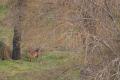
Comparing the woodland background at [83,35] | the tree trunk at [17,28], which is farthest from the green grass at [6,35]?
the woodland background at [83,35]

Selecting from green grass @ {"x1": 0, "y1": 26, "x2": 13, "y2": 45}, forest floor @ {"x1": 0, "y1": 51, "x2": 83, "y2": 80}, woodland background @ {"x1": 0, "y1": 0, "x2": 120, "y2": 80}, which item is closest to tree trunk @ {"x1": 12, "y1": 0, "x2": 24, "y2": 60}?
forest floor @ {"x1": 0, "y1": 51, "x2": 83, "y2": 80}

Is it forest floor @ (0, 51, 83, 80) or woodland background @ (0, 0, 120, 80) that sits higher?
woodland background @ (0, 0, 120, 80)

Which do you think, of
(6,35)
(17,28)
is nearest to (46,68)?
(17,28)

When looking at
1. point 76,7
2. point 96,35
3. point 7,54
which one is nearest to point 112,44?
point 96,35

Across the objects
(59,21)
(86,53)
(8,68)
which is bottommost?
(8,68)

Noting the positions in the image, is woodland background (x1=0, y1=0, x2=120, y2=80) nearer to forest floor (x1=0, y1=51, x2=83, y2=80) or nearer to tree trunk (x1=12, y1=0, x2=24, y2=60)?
forest floor (x1=0, y1=51, x2=83, y2=80)

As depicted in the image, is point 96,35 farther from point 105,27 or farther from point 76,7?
point 76,7

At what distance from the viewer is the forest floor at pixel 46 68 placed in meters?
13.5

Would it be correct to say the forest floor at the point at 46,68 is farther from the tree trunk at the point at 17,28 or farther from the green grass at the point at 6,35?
the green grass at the point at 6,35

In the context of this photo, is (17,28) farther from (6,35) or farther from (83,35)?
(83,35)

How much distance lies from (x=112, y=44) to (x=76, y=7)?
5.11 ft

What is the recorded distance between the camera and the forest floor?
1355cm

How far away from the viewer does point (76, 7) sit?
1305 cm

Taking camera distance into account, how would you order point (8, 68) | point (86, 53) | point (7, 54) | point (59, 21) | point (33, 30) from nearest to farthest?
point (86, 53), point (59, 21), point (33, 30), point (8, 68), point (7, 54)
